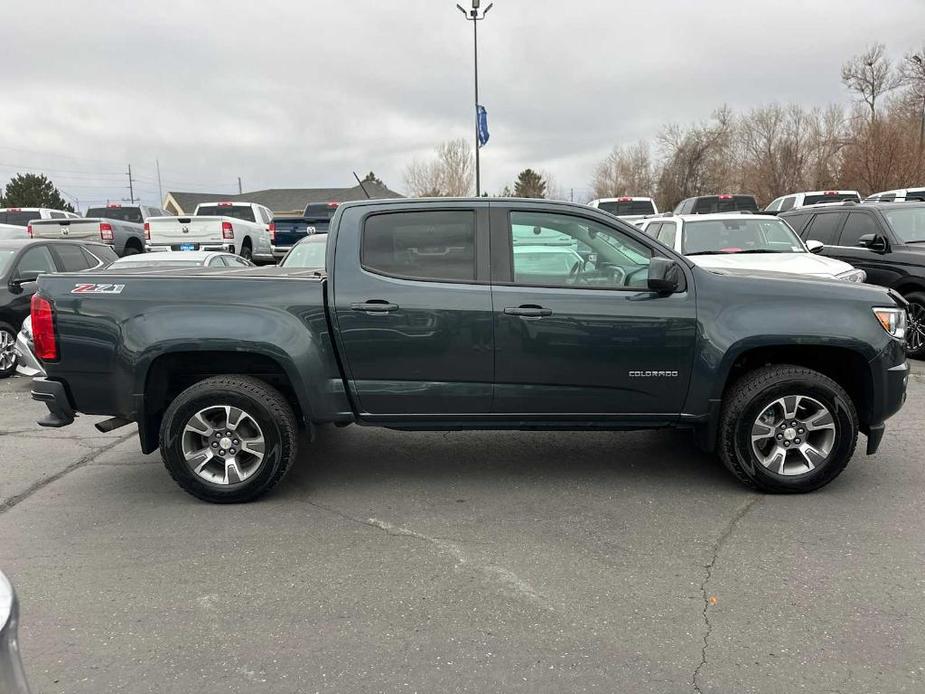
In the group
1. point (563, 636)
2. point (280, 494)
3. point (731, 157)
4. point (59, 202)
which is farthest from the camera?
point (59, 202)

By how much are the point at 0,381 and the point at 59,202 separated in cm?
6341

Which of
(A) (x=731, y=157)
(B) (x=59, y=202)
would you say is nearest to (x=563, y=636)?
(A) (x=731, y=157)

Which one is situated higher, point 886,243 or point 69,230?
point 69,230

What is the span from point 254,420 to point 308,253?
5439 millimetres

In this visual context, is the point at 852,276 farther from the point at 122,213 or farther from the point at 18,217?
the point at 18,217

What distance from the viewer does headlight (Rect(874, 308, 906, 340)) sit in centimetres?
442

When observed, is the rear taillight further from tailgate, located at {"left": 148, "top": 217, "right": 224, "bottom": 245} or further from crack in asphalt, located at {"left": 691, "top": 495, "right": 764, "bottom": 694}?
tailgate, located at {"left": 148, "top": 217, "right": 224, "bottom": 245}

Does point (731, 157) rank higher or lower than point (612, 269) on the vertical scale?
higher

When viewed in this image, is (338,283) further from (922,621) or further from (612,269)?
(922,621)

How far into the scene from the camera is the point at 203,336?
4.32m

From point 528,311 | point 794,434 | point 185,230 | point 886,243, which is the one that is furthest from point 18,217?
point 794,434

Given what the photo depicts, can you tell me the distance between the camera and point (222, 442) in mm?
4414

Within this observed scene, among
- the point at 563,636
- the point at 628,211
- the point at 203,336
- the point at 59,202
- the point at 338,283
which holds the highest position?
the point at 59,202

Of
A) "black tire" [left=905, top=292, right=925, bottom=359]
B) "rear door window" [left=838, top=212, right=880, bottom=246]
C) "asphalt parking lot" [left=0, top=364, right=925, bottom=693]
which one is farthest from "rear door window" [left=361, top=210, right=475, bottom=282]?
"rear door window" [left=838, top=212, right=880, bottom=246]
